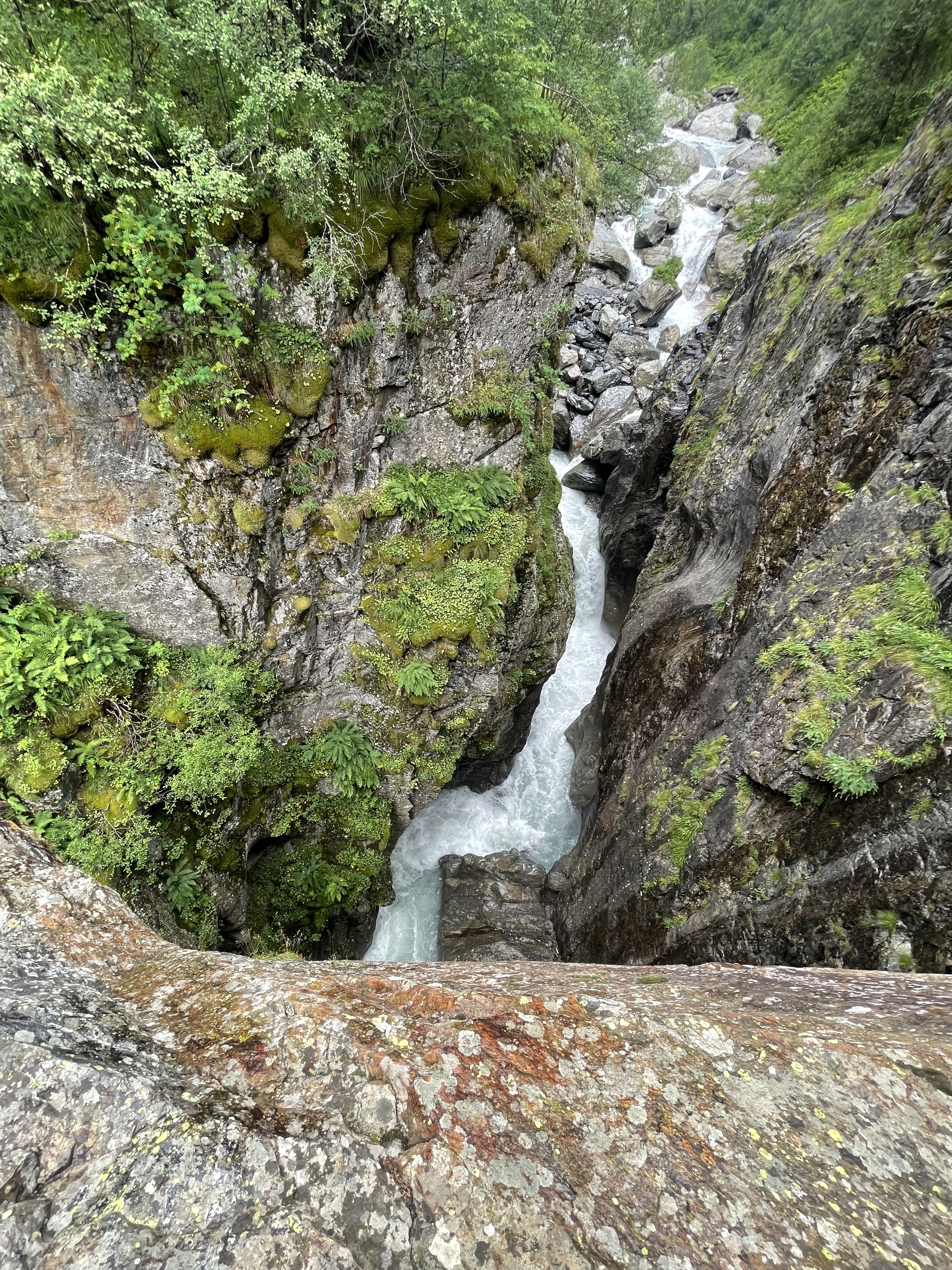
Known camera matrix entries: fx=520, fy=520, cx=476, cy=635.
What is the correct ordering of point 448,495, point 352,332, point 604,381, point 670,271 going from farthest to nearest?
point 670,271 < point 604,381 < point 448,495 < point 352,332

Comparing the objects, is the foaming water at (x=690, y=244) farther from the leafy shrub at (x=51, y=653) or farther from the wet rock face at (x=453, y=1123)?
the wet rock face at (x=453, y=1123)

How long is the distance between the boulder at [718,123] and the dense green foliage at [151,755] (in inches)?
2039

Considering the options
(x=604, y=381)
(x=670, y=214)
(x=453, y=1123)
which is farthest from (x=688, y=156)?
(x=453, y=1123)

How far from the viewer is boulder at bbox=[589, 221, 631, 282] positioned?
29.9 m

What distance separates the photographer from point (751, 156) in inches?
1318

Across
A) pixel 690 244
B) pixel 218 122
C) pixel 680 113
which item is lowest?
pixel 218 122

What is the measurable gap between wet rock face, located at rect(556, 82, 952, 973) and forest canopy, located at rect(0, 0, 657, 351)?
6.19 metres

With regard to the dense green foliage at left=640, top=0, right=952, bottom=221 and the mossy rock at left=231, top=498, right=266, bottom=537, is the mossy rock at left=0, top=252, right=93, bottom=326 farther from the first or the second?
→ the dense green foliage at left=640, top=0, right=952, bottom=221

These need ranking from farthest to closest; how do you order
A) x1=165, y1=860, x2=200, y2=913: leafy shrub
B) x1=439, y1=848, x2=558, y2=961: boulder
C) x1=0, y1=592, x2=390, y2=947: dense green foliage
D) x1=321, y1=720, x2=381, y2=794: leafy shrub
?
x1=439, y1=848, x2=558, y2=961: boulder → x1=321, y1=720, x2=381, y2=794: leafy shrub → x1=165, y1=860, x2=200, y2=913: leafy shrub → x1=0, y1=592, x2=390, y2=947: dense green foliage

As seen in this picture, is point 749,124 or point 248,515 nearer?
point 248,515

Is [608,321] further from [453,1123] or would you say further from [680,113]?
[453,1123]

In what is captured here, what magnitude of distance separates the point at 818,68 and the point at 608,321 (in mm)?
21350

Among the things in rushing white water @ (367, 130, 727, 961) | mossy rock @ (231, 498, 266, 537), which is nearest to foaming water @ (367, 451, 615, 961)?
rushing white water @ (367, 130, 727, 961)

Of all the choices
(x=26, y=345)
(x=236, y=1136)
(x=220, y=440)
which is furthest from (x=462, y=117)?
(x=236, y=1136)
